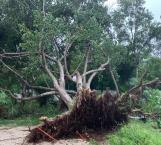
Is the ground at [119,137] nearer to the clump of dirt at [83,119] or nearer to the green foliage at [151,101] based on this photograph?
the clump of dirt at [83,119]

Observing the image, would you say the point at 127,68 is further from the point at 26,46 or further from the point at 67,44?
the point at 26,46

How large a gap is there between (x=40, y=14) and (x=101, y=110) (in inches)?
207

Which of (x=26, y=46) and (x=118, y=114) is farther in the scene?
(x=26, y=46)

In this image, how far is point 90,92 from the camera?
34.8 ft

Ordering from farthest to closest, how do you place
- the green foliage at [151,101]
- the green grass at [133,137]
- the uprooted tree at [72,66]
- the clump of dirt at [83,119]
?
1. the green foliage at [151,101]
2. the uprooted tree at [72,66]
3. the clump of dirt at [83,119]
4. the green grass at [133,137]

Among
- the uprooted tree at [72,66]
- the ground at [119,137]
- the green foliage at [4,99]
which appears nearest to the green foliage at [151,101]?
the uprooted tree at [72,66]

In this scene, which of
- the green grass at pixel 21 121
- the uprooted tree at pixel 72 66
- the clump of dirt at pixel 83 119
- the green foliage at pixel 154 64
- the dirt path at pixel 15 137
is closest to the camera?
the dirt path at pixel 15 137

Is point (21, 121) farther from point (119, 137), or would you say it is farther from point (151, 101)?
point (119, 137)

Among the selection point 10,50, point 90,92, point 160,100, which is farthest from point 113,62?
point 90,92

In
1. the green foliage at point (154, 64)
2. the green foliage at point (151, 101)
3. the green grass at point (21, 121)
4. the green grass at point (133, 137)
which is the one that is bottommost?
the green grass at point (133, 137)

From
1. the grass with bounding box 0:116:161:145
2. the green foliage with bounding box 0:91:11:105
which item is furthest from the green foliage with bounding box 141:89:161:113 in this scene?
the green foliage with bounding box 0:91:11:105

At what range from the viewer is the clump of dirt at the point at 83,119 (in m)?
10.2

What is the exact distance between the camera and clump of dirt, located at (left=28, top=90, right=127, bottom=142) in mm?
10210


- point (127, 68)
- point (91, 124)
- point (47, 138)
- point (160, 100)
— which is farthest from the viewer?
point (127, 68)
